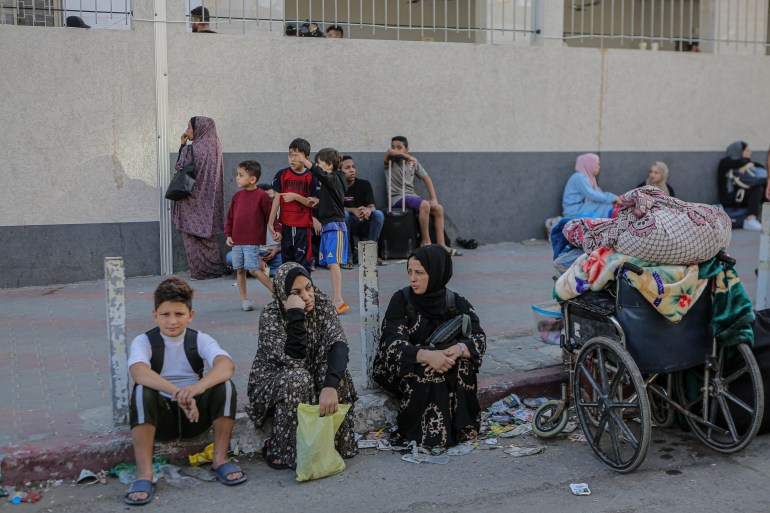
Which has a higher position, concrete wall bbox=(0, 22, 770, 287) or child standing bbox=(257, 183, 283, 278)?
concrete wall bbox=(0, 22, 770, 287)

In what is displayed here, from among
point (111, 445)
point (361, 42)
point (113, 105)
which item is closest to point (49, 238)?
point (113, 105)

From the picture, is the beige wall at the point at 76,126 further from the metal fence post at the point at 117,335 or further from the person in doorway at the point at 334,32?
the metal fence post at the point at 117,335

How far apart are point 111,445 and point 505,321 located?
3846mm

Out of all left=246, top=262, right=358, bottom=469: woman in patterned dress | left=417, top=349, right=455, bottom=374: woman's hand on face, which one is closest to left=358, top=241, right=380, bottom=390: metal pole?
left=246, top=262, right=358, bottom=469: woman in patterned dress

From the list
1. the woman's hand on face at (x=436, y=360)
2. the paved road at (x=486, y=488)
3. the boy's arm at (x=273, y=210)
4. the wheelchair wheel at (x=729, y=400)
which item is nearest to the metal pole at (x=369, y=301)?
the woman's hand on face at (x=436, y=360)

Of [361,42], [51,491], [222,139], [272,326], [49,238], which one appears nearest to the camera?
[51,491]

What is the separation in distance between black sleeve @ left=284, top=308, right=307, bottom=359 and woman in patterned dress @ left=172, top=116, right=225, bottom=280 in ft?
15.2

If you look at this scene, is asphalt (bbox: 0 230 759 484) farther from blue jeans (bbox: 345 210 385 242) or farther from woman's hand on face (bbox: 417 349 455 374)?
woman's hand on face (bbox: 417 349 455 374)

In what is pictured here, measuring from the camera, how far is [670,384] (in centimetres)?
533

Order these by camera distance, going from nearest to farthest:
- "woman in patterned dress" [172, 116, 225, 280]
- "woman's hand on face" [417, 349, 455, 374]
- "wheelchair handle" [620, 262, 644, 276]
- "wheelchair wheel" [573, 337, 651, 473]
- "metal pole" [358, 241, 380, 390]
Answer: "wheelchair wheel" [573, 337, 651, 473]
"wheelchair handle" [620, 262, 644, 276]
"woman's hand on face" [417, 349, 455, 374]
"metal pole" [358, 241, 380, 390]
"woman in patterned dress" [172, 116, 225, 280]

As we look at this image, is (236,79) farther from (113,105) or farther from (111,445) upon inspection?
(111,445)

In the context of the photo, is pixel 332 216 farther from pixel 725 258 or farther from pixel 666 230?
pixel 725 258

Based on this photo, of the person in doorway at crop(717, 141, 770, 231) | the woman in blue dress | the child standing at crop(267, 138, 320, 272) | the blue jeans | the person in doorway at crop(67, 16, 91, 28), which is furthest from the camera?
the person in doorway at crop(717, 141, 770, 231)

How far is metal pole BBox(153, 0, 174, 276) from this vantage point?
9461 millimetres
